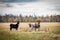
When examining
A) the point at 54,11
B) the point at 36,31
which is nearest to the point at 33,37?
the point at 36,31

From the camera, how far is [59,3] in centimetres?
165

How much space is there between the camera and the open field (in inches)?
64.9

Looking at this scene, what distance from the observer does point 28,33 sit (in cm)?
165

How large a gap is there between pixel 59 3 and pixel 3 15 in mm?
691

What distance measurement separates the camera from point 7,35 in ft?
5.45

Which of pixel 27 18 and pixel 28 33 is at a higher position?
pixel 27 18

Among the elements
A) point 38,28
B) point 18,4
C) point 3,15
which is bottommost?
point 38,28

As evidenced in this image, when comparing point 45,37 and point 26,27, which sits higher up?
point 26,27

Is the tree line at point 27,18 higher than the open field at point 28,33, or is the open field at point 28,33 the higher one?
the tree line at point 27,18

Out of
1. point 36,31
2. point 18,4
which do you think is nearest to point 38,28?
point 36,31

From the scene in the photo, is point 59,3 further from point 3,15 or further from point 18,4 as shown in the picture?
point 3,15

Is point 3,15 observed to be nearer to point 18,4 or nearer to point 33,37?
point 18,4

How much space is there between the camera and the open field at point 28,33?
1.65 metres

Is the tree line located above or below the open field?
above
